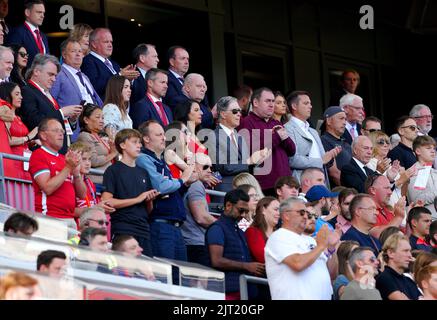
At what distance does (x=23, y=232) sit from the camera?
10.0 metres

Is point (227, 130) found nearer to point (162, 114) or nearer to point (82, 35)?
point (162, 114)

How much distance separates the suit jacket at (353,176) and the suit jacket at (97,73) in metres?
3.06

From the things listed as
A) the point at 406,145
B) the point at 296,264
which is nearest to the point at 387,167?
the point at 406,145

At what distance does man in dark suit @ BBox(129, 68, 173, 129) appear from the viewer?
1474 cm

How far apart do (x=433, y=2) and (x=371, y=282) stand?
11073mm

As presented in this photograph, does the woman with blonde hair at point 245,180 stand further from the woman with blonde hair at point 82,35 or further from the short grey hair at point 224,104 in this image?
the woman with blonde hair at point 82,35

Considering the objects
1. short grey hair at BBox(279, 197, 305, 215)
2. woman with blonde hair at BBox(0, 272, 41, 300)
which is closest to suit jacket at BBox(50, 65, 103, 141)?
short grey hair at BBox(279, 197, 305, 215)

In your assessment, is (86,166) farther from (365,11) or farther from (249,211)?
(365,11)

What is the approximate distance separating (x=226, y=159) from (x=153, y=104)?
114 centimetres

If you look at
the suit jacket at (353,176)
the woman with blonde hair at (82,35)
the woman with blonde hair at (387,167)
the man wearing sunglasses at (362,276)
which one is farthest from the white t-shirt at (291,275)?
the woman with blonde hair at (82,35)

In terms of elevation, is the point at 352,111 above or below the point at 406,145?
above

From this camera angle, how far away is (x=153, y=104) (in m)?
14.9

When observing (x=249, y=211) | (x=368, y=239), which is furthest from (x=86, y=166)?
(x=368, y=239)

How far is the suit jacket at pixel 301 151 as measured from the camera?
50.2 ft
